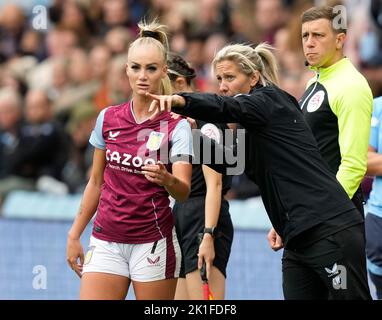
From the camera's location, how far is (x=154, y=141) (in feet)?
20.7

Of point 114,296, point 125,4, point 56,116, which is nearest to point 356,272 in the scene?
point 114,296

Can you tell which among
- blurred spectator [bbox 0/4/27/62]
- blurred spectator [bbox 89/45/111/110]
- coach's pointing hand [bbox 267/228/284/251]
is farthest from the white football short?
blurred spectator [bbox 0/4/27/62]

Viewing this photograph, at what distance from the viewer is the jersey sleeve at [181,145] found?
6.29 m

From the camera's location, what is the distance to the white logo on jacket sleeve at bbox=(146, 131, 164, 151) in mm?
6293

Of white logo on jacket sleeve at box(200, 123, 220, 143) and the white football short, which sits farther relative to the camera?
white logo on jacket sleeve at box(200, 123, 220, 143)

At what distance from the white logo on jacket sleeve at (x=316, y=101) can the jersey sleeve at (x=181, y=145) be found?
786 mm

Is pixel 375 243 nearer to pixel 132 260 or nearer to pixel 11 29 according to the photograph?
pixel 132 260

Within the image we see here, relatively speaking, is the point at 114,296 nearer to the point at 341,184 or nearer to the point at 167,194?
the point at 167,194

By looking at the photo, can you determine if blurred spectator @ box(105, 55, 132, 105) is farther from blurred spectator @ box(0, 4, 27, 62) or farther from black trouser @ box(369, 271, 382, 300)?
black trouser @ box(369, 271, 382, 300)

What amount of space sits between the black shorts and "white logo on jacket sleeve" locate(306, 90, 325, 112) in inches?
45.7

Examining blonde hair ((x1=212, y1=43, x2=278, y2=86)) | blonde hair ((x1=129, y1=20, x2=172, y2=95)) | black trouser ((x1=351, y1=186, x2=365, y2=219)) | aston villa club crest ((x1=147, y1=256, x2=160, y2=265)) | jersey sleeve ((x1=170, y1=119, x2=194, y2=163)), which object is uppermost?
blonde hair ((x1=129, y1=20, x2=172, y2=95))

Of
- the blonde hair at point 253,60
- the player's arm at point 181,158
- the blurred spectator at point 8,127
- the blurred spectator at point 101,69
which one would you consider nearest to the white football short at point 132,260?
the player's arm at point 181,158

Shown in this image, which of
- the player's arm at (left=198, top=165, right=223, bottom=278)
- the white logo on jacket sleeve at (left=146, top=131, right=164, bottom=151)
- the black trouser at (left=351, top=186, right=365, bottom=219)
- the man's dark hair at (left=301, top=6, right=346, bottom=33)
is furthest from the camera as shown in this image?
the player's arm at (left=198, top=165, right=223, bottom=278)

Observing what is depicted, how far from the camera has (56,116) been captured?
43.2 ft
